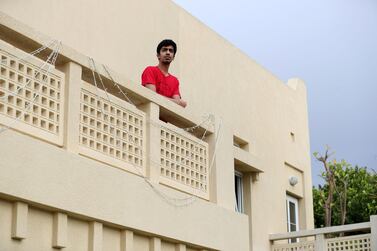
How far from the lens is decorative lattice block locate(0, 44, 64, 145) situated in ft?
22.6

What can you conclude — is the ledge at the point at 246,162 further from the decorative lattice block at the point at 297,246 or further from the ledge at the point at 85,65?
the ledge at the point at 85,65

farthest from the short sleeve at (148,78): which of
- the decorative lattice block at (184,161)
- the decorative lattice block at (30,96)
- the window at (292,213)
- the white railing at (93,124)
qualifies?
the window at (292,213)

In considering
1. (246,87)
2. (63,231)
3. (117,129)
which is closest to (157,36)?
(246,87)

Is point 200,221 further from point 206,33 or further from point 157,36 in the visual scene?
point 206,33

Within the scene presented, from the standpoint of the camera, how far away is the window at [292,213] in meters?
16.2

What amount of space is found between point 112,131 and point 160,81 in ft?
5.37

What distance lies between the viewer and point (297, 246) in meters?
14.0

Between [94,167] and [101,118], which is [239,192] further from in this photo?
[94,167]

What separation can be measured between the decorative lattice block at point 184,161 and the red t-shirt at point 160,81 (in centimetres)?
58

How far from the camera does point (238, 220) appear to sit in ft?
33.2

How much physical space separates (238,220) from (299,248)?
4.15 meters

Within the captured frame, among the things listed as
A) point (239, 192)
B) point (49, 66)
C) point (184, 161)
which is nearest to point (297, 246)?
point (239, 192)

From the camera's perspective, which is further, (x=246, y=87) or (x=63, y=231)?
(x=246, y=87)

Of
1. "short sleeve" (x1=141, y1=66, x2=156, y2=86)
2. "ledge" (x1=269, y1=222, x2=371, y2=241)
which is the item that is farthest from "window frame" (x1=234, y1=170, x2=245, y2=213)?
"short sleeve" (x1=141, y1=66, x2=156, y2=86)
